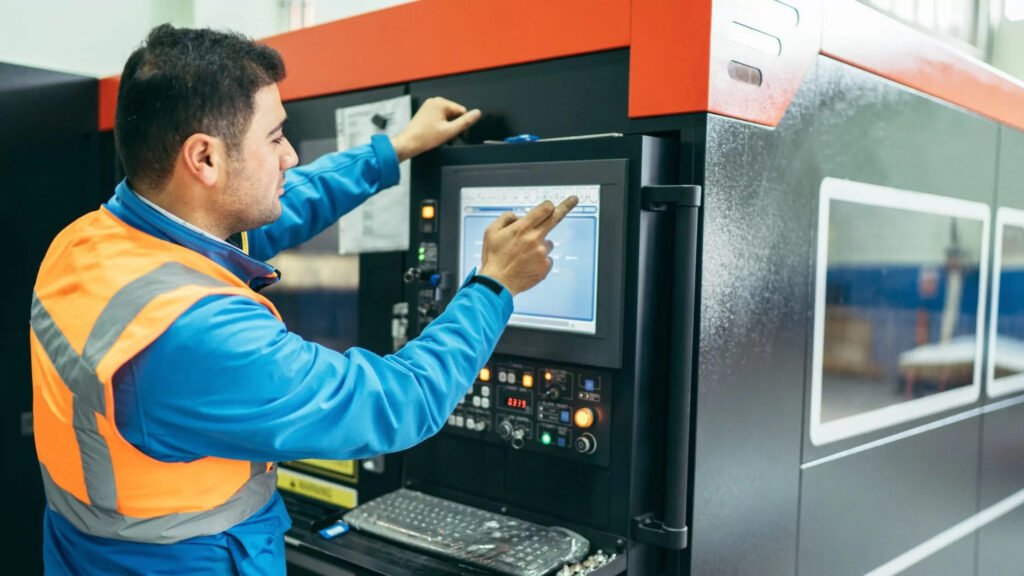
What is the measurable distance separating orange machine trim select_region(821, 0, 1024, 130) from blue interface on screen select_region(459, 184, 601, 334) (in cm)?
68

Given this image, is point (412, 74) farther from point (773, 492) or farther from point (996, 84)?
point (996, 84)

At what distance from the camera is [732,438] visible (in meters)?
1.53

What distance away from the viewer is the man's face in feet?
4.16

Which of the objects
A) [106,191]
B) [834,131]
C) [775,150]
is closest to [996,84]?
[834,131]

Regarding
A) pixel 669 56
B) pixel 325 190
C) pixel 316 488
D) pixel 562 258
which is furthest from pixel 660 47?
pixel 316 488

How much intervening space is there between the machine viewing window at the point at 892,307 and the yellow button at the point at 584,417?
0.59m

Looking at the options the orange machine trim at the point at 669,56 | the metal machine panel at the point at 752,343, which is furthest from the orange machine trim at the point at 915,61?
the orange machine trim at the point at 669,56

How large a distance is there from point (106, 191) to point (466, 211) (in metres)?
1.67

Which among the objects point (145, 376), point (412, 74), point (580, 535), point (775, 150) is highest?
point (412, 74)

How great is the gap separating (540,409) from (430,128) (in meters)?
0.62

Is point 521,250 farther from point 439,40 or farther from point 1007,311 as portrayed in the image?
point 1007,311

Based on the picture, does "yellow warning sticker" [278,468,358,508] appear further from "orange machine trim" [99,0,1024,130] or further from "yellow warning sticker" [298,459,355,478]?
"orange machine trim" [99,0,1024,130]

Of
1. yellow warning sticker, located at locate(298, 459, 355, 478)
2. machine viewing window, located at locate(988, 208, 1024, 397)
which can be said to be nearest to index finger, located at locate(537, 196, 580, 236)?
yellow warning sticker, located at locate(298, 459, 355, 478)

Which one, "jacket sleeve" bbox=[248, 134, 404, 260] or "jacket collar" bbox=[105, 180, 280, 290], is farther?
"jacket sleeve" bbox=[248, 134, 404, 260]
